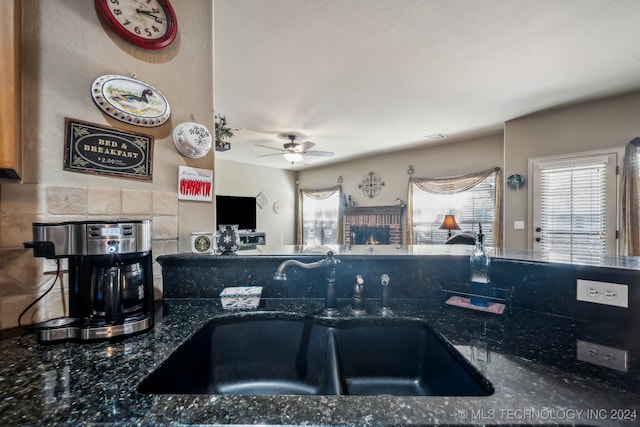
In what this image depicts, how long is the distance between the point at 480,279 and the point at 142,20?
69.6 inches

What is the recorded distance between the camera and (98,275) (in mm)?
810

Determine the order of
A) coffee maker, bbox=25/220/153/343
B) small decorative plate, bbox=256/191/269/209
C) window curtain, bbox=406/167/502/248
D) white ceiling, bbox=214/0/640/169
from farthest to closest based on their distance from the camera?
small decorative plate, bbox=256/191/269/209 → window curtain, bbox=406/167/502/248 → white ceiling, bbox=214/0/640/169 → coffee maker, bbox=25/220/153/343

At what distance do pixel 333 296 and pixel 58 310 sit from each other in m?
0.97

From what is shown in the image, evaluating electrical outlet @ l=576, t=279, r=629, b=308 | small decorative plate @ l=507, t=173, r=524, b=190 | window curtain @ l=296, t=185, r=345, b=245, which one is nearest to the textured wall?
electrical outlet @ l=576, t=279, r=629, b=308

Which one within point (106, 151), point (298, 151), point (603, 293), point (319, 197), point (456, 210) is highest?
point (298, 151)

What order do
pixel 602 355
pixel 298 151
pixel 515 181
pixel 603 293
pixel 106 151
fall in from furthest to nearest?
pixel 298 151, pixel 515 181, pixel 106 151, pixel 603 293, pixel 602 355

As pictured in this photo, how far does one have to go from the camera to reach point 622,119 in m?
2.96

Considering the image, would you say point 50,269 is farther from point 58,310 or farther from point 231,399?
point 231,399

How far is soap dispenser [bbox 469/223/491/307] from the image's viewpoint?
106cm

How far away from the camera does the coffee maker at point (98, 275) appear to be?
0.77 meters

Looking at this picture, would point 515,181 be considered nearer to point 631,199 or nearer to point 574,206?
point 574,206

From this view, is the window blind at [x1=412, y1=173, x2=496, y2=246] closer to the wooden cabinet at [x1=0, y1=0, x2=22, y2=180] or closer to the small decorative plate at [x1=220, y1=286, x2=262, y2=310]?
the small decorative plate at [x1=220, y1=286, x2=262, y2=310]

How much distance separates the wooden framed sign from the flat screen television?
15.5ft

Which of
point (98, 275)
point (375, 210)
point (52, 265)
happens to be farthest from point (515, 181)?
point (52, 265)
